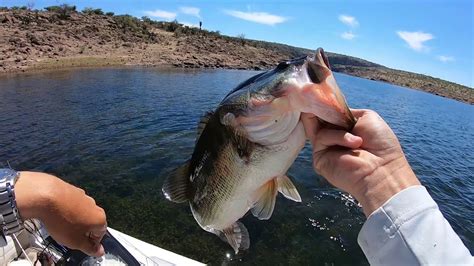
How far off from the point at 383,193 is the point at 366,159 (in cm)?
23

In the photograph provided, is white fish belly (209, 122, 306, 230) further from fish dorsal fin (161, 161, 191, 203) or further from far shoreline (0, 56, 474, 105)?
far shoreline (0, 56, 474, 105)

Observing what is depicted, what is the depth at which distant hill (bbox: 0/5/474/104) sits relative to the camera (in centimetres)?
4166

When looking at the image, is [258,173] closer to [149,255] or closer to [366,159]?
[366,159]

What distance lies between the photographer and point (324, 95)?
2105 mm

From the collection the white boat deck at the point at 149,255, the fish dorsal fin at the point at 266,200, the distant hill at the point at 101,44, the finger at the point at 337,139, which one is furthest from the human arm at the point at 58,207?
the distant hill at the point at 101,44

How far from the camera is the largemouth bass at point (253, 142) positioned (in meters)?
2.20

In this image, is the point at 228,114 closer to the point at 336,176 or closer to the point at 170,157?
the point at 336,176

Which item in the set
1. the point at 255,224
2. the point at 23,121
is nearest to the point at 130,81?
the point at 23,121

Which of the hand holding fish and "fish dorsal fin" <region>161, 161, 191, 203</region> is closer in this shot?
the hand holding fish

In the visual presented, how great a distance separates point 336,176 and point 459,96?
119 m

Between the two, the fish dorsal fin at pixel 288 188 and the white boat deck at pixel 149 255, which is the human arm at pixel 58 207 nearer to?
the fish dorsal fin at pixel 288 188

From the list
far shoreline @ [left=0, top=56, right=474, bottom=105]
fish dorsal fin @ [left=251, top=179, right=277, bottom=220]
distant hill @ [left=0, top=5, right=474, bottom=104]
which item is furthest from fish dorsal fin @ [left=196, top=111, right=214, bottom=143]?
distant hill @ [left=0, top=5, right=474, bottom=104]

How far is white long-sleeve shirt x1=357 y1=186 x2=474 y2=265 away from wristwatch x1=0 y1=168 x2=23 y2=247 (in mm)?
1853

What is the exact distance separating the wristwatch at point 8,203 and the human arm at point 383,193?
167 centimetres
